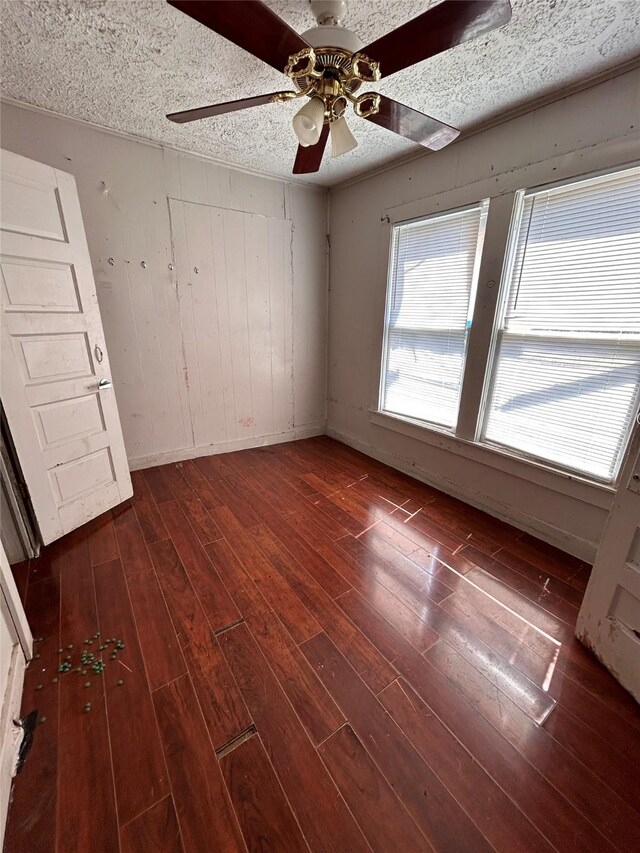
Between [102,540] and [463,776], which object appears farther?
[102,540]

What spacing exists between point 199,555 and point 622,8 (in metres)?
3.19

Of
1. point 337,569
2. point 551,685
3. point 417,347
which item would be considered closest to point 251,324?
point 417,347

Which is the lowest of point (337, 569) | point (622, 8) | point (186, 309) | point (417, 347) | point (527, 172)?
point (337, 569)

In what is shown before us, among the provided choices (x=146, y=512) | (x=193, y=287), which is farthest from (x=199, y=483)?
(x=193, y=287)

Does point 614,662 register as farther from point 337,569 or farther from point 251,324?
point 251,324

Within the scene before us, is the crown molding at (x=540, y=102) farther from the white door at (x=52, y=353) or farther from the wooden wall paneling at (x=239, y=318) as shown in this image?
the white door at (x=52, y=353)

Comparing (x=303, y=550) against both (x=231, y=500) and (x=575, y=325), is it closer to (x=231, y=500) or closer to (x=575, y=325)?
(x=231, y=500)

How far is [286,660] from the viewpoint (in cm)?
141

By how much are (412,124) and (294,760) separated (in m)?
2.62

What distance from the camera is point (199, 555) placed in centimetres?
202

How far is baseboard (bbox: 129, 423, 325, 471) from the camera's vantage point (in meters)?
3.09

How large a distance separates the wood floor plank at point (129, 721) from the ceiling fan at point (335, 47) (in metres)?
2.18

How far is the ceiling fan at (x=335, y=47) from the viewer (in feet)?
3.15

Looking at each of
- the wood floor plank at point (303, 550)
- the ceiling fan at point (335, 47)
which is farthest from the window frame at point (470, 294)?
the wood floor plank at point (303, 550)
